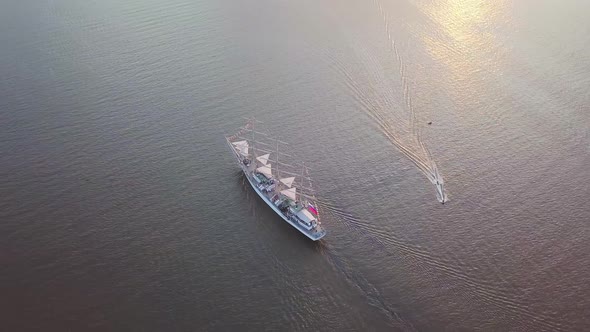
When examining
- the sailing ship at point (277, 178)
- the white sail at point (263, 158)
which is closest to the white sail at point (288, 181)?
the sailing ship at point (277, 178)

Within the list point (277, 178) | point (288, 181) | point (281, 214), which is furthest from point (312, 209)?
point (277, 178)

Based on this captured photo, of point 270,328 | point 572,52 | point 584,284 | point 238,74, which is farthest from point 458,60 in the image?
point 270,328

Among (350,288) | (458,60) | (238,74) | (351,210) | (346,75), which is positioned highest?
(238,74)

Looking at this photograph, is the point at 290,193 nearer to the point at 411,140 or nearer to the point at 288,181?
the point at 288,181

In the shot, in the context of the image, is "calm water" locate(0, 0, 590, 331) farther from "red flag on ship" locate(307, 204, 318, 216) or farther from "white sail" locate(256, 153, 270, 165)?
"white sail" locate(256, 153, 270, 165)

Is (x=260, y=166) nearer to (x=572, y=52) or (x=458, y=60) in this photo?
(x=458, y=60)

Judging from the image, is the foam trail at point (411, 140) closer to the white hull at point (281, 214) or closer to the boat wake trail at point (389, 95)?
the boat wake trail at point (389, 95)

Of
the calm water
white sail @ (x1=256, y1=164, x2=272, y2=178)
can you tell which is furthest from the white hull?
white sail @ (x1=256, y1=164, x2=272, y2=178)
